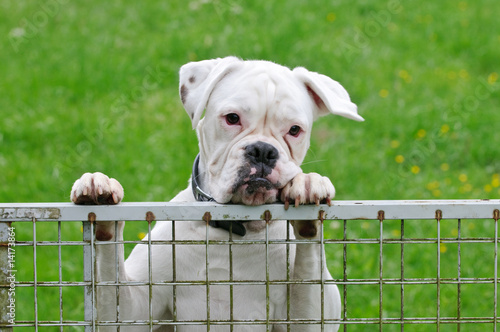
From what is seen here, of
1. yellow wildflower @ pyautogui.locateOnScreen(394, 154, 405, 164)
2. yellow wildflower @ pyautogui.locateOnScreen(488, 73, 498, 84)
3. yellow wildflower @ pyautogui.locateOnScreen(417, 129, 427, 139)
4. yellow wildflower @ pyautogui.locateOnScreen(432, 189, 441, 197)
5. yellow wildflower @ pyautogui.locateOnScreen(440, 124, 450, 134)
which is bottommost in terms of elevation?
yellow wildflower @ pyautogui.locateOnScreen(432, 189, 441, 197)

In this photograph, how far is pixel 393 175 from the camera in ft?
20.0

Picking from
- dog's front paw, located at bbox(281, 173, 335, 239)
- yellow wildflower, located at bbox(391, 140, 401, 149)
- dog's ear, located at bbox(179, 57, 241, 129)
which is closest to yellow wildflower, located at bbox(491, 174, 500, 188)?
yellow wildflower, located at bbox(391, 140, 401, 149)

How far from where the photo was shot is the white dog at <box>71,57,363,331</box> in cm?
275

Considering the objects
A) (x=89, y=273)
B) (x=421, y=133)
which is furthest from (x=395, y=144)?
(x=89, y=273)

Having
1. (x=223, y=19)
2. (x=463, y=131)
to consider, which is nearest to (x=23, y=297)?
(x=463, y=131)

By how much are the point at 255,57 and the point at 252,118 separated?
14.8 feet

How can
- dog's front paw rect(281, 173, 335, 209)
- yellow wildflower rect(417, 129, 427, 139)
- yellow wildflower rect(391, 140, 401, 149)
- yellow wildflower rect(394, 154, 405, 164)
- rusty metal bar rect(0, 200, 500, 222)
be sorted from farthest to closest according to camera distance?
yellow wildflower rect(417, 129, 427, 139), yellow wildflower rect(391, 140, 401, 149), yellow wildflower rect(394, 154, 405, 164), dog's front paw rect(281, 173, 335, 209), rusty metal bar rect(0, 200, 500, 222)

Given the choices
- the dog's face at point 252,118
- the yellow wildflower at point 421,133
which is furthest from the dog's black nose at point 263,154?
the yellow wildflower at point 421,133

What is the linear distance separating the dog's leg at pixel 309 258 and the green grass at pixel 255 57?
5.06ft

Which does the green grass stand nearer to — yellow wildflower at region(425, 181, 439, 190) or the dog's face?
yellow wildflower at region(425, 181, 439, 190)

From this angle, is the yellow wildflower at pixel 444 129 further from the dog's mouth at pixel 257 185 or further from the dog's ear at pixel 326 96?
the dog's mouth at pixel 257 185

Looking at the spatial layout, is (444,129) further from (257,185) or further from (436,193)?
(257,185)

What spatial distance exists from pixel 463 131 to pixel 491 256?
1.96 meters

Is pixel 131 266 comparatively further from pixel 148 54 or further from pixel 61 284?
pixel 148 54
